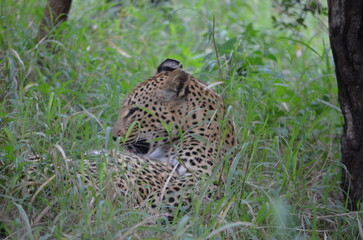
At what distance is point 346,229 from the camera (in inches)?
139

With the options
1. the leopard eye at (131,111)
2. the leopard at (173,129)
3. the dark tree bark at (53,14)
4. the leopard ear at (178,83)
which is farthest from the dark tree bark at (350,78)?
the dark tree bark at (53,14)

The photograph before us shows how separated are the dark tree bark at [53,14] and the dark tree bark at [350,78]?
8.74 ft

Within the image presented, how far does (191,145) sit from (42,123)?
1027 millimetres

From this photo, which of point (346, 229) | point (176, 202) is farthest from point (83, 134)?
point (346, 229)

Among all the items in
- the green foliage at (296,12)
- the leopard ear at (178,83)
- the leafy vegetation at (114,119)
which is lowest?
the leafy vegetation at (114,119)

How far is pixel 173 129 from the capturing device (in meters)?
4.19

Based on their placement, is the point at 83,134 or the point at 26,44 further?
the point at 26,44

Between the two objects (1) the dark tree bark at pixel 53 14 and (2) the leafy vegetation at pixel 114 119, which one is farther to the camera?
(1) the dark tree bark at pixel 53 14

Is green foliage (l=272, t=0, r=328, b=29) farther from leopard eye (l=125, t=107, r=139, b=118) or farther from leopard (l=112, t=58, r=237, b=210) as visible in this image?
leopard eye (l=125, t=107, r=139, b=118)

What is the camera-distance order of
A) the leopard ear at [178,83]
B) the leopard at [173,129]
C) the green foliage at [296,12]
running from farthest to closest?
1. the green foliage at [296,12]
2. the leopard ear at [178,83]
3. the leopard at [173,129]

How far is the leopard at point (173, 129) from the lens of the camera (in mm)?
3836

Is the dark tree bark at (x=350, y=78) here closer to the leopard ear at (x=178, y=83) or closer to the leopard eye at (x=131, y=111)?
the leopard ear at (x=178, y=83)

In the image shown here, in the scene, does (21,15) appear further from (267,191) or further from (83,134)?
(267,191)

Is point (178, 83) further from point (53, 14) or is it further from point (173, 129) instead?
point (53, 14)
